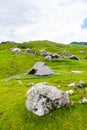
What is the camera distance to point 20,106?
41.1 m

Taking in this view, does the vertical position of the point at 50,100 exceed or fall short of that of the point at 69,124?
it exceeds it

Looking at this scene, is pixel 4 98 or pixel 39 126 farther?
pixel 4 98

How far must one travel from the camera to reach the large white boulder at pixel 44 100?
38250mm

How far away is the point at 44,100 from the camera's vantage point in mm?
38469

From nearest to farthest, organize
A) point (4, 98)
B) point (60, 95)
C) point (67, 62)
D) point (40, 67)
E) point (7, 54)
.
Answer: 1. point (60, 95)
2. point (4, 98)
3. point (40, 67)
4. point (67, 62)
5. point (7, 54)

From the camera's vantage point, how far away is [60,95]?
39.2m

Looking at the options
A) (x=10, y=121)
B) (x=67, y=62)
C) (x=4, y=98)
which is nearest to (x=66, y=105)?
(x=10, y=121)

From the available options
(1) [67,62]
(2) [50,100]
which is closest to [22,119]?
(2) [50,100]

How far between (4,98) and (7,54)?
80.9m

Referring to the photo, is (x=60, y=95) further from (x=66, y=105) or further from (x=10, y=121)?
(x=10, y=121)

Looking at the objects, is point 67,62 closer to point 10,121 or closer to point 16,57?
point 16,57

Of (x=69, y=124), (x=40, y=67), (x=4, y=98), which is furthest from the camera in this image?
(x=40, y=67)

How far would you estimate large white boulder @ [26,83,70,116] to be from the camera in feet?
125

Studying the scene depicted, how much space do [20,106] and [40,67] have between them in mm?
47613
